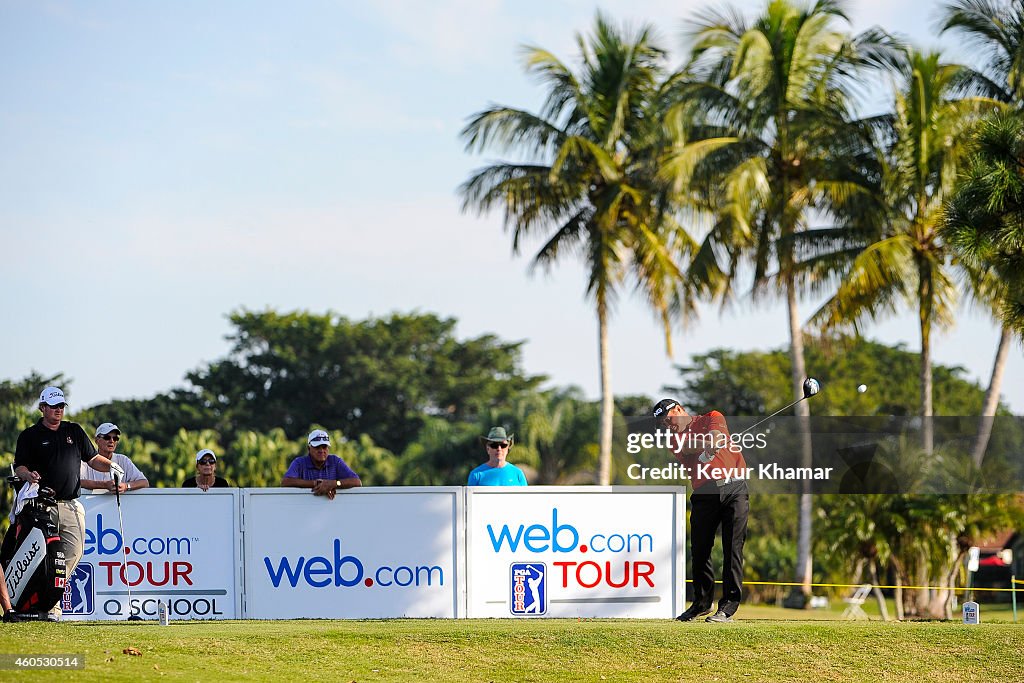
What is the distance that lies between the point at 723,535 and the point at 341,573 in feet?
11.0

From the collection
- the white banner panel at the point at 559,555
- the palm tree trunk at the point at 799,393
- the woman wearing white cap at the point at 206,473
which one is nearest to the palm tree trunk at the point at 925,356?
the palm tree trunk at the point at 799,393

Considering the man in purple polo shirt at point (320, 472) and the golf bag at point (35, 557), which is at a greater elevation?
the man in purple polo shirt at point (320, 472)

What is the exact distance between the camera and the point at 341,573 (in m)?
11.9

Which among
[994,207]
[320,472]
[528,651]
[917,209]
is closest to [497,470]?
[320,472]

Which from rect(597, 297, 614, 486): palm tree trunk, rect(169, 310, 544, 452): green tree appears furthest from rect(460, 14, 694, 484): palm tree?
rect(169, 310, 544, 452): green tree

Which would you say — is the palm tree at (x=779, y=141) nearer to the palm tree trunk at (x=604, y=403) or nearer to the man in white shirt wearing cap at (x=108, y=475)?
the palm tree trunk at (x=604, y=403)

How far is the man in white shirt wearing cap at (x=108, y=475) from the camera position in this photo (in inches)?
462

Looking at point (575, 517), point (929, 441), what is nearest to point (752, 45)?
point (929, 441)

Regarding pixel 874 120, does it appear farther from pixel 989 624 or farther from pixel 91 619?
pixel 91 619

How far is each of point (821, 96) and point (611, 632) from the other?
69.2 ft

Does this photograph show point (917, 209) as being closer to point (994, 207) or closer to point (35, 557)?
point (994, 207)

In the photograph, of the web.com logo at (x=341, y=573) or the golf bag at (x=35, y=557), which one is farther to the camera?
the web.com logo at (x=341, y=573)

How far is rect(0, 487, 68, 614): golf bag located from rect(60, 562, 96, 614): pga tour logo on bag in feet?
3.36

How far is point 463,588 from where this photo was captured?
11984mm
